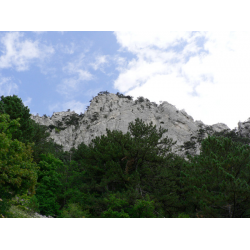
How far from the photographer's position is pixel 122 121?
63125 millimetres

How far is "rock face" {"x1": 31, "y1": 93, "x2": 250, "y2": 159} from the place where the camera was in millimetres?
61406

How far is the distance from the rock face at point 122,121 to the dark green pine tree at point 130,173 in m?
38.0

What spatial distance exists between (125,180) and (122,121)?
4550 cm

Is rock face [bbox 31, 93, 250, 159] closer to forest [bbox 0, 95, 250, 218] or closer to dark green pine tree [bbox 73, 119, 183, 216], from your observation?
forest [bbox 0, 95, 250, 218]

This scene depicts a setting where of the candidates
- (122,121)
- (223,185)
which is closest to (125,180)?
(223,185)

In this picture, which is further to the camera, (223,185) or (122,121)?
(122,121)

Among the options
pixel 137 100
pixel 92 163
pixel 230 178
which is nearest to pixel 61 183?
pixel 92 163

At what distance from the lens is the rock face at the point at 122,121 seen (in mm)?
61406

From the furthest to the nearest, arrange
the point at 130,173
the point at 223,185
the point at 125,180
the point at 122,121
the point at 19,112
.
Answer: the point at 122,121, the point at 19,112, the point at 130,173, the point at 125,180, the point at 223,185

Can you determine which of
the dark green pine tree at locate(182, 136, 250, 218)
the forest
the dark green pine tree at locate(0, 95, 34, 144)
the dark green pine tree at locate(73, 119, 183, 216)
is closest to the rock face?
the dark green pine tree at locate(0, 95, 34, 144)

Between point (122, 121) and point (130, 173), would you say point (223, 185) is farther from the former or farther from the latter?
point (122, 121)

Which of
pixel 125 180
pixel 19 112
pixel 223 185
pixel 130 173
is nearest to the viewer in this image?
pixel 223 185

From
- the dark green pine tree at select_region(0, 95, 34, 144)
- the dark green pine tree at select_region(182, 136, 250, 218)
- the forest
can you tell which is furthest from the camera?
the dark green pine tree at select_region(0, 95, 34, 144)
